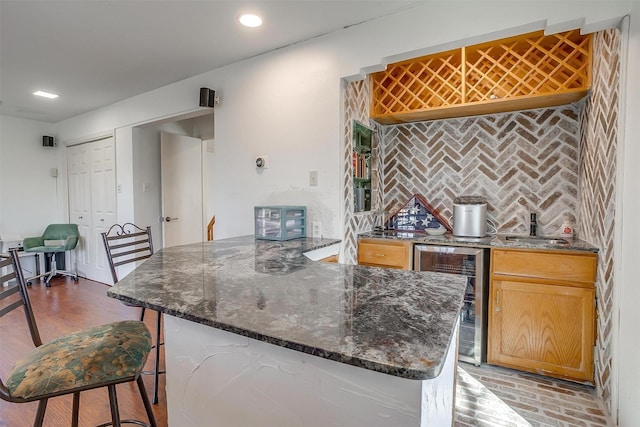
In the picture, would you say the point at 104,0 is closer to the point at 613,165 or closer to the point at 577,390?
the point at 613,165

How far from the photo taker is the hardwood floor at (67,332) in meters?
1.74

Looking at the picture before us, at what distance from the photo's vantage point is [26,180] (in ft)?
15.4

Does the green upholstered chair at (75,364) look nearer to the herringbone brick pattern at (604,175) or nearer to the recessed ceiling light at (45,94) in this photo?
the herringbone brick pattern at (604,175)

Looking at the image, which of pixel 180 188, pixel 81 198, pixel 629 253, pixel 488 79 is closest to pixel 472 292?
pixel 629 253

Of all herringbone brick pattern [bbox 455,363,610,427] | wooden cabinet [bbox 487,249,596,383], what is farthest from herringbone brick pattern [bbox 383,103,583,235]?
herringbone brick pattern [bbox 455,363,610,427]

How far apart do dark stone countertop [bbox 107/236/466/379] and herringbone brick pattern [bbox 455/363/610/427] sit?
1.06m

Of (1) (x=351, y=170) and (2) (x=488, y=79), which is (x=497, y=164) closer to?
(2) (x=488, y=79)

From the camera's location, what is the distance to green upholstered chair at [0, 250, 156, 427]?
3.06ft

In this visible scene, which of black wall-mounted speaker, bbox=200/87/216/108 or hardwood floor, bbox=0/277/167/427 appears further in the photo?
black wall-mounted speaker, bbox=200/87/216/108

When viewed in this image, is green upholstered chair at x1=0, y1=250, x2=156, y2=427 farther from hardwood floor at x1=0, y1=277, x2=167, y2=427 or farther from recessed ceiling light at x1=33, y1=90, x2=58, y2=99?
recessed ceiling light at x1=33, y1=90, x2=58, y2=99

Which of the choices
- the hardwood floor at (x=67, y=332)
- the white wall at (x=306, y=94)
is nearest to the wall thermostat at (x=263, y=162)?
the white wall at (x=306, y=94)

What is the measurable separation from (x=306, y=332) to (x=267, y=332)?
9 cm

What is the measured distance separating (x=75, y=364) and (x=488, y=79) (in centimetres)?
285

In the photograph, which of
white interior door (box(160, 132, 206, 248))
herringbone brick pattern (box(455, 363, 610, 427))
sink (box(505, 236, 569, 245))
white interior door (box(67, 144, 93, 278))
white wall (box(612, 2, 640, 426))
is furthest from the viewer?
white interior door (box(67, 144, 93, 278))
